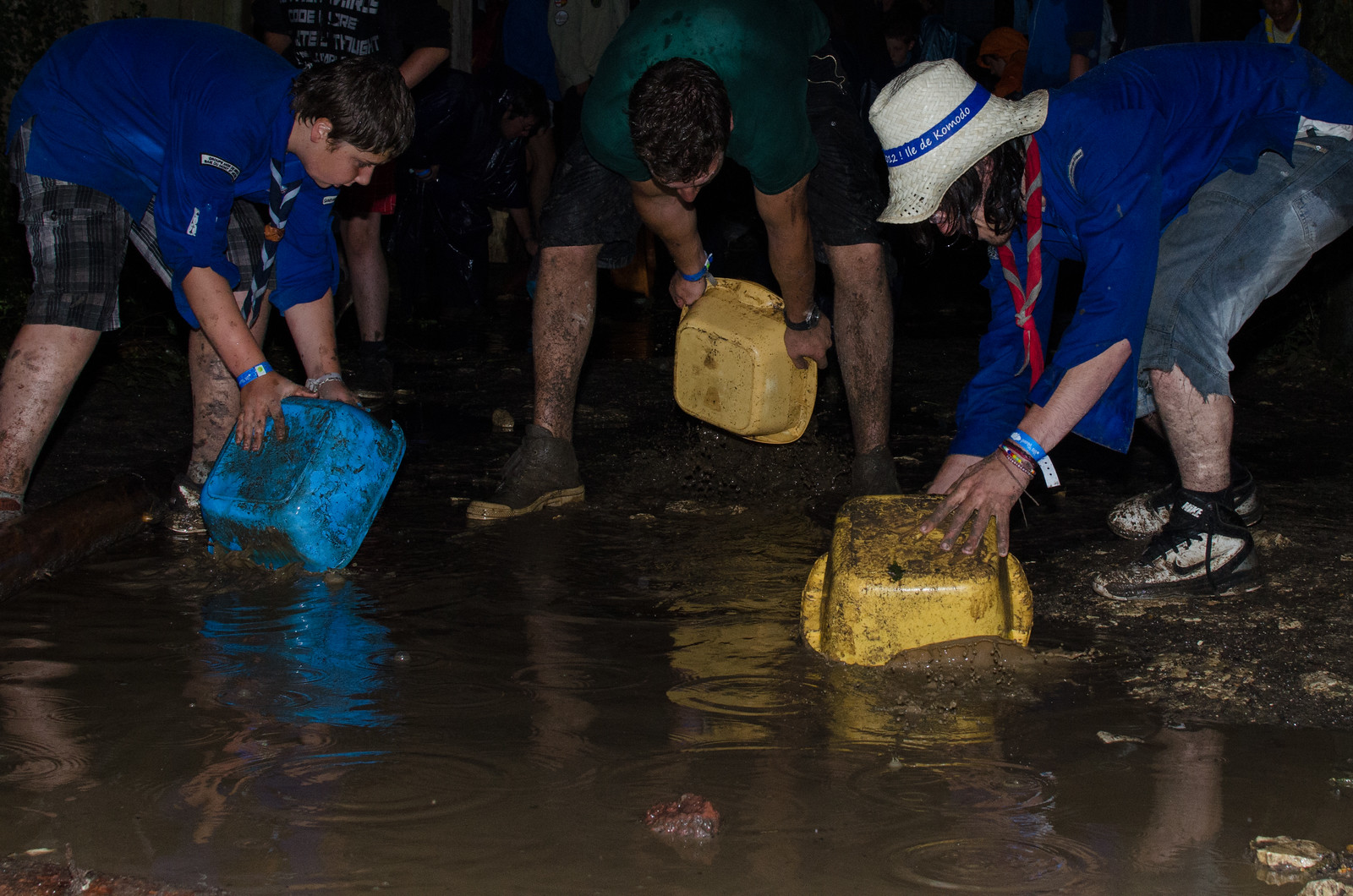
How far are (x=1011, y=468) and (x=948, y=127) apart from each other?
669mm

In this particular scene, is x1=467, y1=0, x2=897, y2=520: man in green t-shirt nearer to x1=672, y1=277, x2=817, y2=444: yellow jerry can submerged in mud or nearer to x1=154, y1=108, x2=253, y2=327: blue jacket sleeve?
x1=672, y1=277, x2=817, y2=444: yellow jerry can submerged in mud

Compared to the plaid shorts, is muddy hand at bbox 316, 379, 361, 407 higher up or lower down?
lower down

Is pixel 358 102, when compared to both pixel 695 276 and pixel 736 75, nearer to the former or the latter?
pixel 736 75

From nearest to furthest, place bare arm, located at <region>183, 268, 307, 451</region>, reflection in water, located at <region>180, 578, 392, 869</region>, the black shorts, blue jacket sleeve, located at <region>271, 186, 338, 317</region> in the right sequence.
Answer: reflection in water, located at <region>180, 578, 392, 869</region>, bare arm, located at <region>183, 268, 307, 451</region>, blue jacket sleeve, located at <region>271, 186, 338, 317</region>, the black shorts

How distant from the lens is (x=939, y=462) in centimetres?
428

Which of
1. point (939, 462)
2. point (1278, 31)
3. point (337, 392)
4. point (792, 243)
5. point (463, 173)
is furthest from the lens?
point (463, 173)

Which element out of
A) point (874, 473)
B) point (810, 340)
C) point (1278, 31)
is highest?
point (1278, 31)

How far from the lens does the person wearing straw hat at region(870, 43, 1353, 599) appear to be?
246 centimetres

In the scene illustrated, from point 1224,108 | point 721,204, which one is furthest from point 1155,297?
point 721,204

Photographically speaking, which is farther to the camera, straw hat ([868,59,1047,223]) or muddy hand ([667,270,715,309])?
muddy hand ([667,270,715,309])

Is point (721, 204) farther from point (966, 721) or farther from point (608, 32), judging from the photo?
point (966, 721)

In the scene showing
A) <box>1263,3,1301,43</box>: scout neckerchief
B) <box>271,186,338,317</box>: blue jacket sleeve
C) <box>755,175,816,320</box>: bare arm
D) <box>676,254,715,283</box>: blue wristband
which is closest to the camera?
<box>271,186,338,317</box>: blue jacket sleeve

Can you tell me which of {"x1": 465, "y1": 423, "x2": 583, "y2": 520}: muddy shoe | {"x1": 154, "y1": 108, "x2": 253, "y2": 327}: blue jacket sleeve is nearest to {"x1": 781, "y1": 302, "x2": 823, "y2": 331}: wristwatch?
{"x1": 465, "y1": 423, "x2": 583, "y2": 520}: muddy shoe

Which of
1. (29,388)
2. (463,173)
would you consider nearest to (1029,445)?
(29,388)
